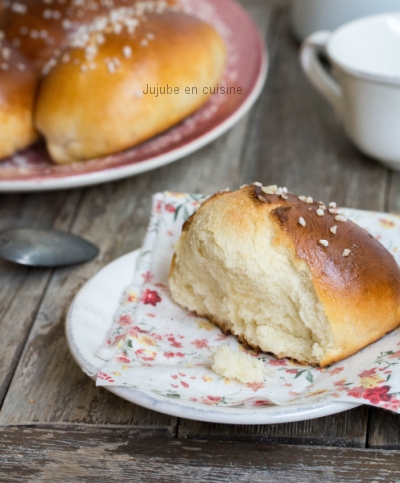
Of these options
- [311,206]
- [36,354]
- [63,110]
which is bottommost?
[36,354]

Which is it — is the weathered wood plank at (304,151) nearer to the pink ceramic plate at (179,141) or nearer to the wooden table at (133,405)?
the wooden table at (133,405)

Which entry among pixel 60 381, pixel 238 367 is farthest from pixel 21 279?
pixel 238 367

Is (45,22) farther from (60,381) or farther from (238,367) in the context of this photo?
(238,367)

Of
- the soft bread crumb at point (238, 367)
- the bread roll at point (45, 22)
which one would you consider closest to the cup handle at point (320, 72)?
the bread roll at point (45, 22)

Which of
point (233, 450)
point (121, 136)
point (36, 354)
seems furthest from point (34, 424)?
point (121, 136)

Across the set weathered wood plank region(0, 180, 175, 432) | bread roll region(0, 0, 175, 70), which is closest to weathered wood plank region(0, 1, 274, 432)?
weathered wood plank region(0, 180, 175, 432)

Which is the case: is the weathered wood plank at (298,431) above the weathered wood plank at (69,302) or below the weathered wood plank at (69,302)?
above

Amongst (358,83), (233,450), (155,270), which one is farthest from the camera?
(358,83)

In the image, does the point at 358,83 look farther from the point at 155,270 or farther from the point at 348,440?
the point at 348,440
